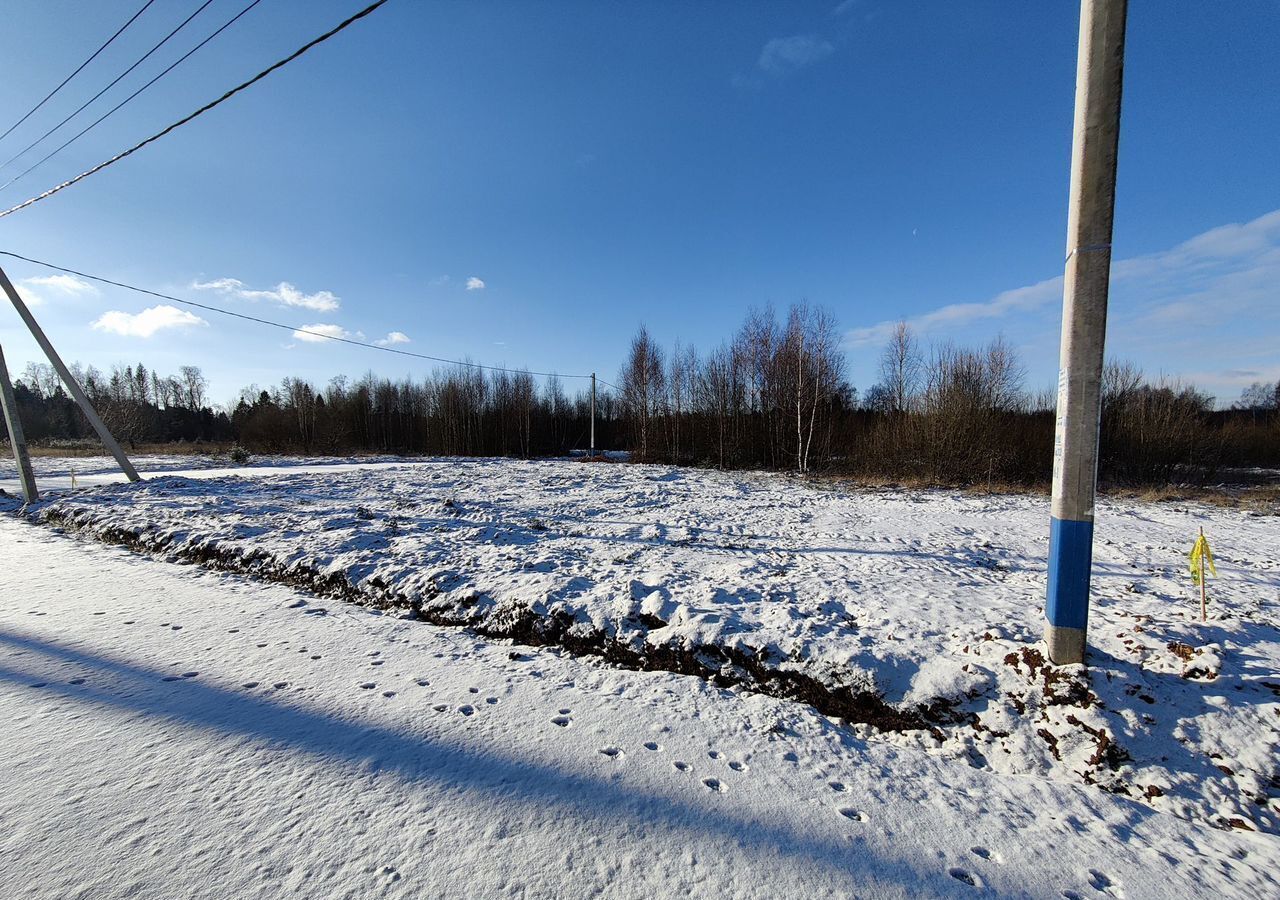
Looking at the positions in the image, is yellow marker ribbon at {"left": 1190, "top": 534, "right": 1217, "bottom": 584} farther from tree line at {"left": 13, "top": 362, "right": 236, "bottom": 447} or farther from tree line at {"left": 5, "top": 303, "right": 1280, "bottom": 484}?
tree line at {"left": 13, "top": 362, "right": 236, "bottom": 447}

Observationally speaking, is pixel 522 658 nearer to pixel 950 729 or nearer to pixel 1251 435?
pixel 950 729

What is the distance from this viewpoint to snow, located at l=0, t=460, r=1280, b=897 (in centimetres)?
234

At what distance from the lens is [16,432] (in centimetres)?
1225

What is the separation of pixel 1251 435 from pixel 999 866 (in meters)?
41.9

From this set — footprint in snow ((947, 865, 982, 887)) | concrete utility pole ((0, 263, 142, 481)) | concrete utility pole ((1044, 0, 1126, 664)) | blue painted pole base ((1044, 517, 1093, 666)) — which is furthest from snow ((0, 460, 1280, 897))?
concrete utility pole ((0, 263, 142, 481))

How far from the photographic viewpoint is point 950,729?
359cm

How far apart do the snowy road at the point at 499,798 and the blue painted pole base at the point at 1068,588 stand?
1187 millimetres

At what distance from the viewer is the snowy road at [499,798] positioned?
2.26m

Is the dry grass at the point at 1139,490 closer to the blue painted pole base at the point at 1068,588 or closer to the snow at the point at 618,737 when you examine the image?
the snow at the point at 618,737

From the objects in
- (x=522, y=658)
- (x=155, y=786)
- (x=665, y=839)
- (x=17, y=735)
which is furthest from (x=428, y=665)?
(x=665, y=839)

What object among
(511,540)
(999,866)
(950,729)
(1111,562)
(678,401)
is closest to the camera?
(999,866)

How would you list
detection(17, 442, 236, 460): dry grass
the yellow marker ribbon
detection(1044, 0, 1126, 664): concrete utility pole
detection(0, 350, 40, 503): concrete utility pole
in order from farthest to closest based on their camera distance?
detection(17, 442, 236, 460): dry grass, detection(0, 350, 40, 503): concrete utility pole, the yellow marker ribbon, detection(1044, 0, 1126, 664): concrete utility pole

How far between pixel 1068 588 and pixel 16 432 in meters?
20.8

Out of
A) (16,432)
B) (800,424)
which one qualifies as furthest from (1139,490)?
(16,432)
